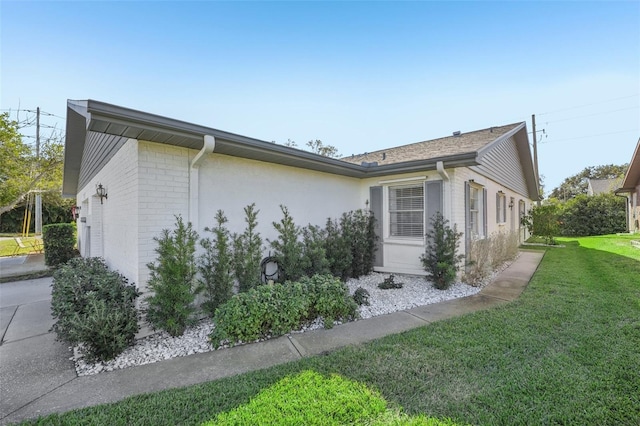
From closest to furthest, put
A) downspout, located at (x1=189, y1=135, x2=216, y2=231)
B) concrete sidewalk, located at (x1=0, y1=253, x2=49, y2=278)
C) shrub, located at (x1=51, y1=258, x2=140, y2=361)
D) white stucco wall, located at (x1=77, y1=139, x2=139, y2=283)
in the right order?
shrub, located at (x1=51, y1=258, x2=140, y2=361)
white stucco wall, located at (x1=77, y1=139, x2=139, y2=283)
downspout, located at (x1=189, y1=135, x2=216, y2=231)
concrete sidewalk, located at (x1=0, y1=253, x2=49, y2=278)

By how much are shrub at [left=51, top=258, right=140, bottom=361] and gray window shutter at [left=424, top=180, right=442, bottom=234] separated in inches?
238

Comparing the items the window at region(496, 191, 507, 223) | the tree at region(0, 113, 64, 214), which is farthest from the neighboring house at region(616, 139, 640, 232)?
the tree at region(0, 113, 64, 214)

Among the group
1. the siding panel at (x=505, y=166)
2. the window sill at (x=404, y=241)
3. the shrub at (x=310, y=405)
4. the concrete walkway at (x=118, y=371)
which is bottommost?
the concrete walkway at (x=118, y=371)

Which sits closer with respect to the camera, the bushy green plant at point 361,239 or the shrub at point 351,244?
the shrub at point 351,244

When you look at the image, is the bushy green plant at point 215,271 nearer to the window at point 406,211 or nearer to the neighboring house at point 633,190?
the window at point 406,211

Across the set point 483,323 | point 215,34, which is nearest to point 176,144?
point 215,34

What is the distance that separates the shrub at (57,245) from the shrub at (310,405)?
418 inches

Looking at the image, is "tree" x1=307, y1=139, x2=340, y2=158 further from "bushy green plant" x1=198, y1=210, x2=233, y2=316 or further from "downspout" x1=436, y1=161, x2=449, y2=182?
"bushy green plant" x1=198, y1=210, x2=233, y2=316

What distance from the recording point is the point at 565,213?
880 inches

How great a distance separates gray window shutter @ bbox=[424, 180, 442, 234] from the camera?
21.7ft

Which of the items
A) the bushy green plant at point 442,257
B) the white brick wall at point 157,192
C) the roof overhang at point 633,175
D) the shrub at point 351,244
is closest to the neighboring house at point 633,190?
the roof overhang at point 633,175

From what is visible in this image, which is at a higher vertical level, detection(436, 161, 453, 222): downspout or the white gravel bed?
detection(436, 161, 453, 222): downspout

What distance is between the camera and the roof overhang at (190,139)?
3.29 m

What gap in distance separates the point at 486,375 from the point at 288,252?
367 cm
